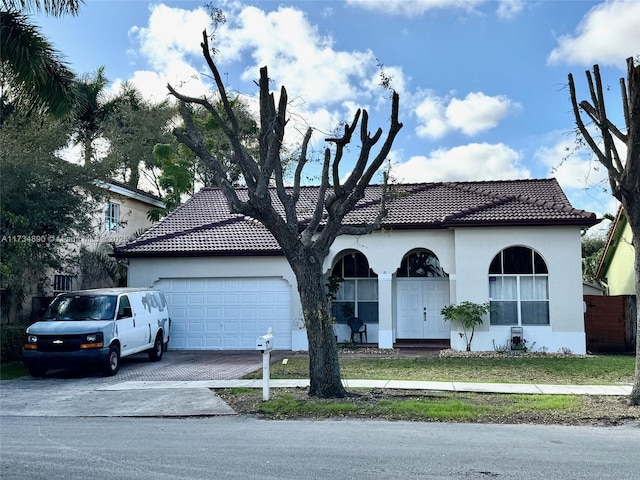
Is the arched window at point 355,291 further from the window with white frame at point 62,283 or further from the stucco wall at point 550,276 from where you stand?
the window with white frame at point 62,283

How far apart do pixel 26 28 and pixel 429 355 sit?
512 inches

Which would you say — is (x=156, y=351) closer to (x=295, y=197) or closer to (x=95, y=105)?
(x=295, y=197)

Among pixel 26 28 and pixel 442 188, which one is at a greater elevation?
pixel 26 28

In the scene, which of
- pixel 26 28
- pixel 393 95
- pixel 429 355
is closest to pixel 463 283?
pixel 429 355

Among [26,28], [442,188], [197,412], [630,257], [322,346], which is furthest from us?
[630,257]

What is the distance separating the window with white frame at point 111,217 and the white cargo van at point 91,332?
9233mm

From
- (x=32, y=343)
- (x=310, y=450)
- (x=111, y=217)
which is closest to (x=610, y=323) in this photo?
(x=310, y=450)

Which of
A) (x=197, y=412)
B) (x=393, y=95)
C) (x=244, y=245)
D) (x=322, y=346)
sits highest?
(x=393, y=95)

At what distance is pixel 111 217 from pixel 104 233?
52.0 inches

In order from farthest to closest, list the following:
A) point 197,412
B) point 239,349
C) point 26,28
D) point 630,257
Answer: point 630,257
point 239,349
point 26,28
point 197,412

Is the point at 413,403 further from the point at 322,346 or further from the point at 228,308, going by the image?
the point at 228,308

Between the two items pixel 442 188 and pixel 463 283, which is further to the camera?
pixel 442 188

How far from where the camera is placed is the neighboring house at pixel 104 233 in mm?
20859

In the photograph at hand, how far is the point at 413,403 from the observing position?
10602 millimetres
